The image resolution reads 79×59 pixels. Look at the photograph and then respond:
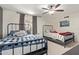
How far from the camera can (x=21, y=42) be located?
4.24 ft

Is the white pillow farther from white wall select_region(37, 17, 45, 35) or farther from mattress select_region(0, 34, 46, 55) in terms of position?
white wall select_region(37, 17, 45, 35)

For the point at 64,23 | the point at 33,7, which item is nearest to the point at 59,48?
the point at 64,23

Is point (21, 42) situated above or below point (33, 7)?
below

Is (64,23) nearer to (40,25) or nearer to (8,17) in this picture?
(40,25)

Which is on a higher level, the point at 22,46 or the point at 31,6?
the point at 31,6

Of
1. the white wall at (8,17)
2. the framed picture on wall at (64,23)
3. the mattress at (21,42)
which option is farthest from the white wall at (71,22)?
the white wall at (8,17)

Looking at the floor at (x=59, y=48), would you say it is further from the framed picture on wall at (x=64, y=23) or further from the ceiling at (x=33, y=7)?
the ceiling at (x=33, y=7)

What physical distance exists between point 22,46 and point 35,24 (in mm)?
371

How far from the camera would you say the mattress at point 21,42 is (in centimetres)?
123

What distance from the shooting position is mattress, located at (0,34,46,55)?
1229 mm

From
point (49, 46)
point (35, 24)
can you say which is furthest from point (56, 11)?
point (49, 46)

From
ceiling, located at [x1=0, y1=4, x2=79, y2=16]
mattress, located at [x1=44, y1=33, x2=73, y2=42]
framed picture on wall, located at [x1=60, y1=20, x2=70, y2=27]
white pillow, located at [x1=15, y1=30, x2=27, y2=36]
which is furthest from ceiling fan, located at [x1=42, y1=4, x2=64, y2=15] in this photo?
white pillow, located at [x1=15, y1=30, x2=27, y2=36]

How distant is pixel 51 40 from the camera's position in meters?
1.39

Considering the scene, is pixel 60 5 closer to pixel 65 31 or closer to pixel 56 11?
pixel 56 11
